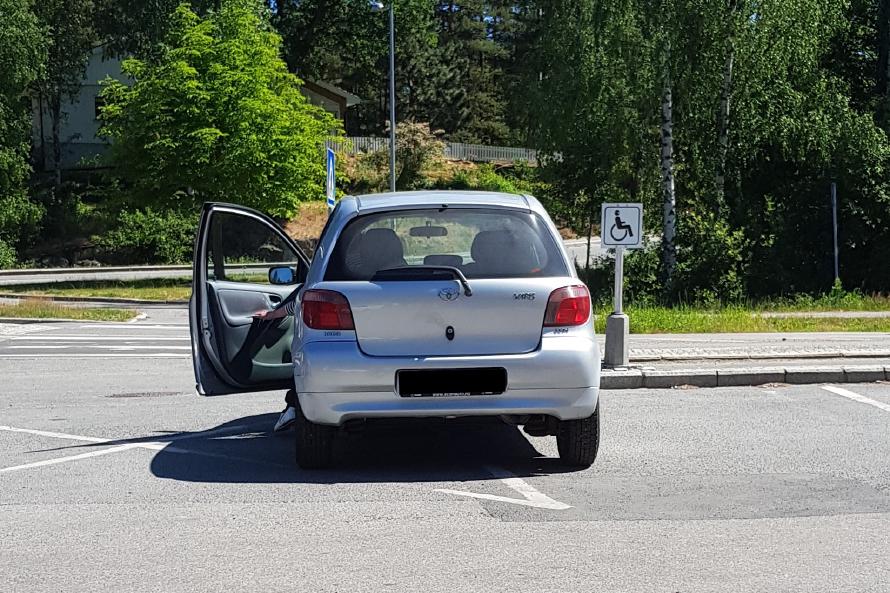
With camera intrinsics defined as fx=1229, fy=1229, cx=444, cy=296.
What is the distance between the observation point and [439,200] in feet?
26.0

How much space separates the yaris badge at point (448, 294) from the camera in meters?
7.46

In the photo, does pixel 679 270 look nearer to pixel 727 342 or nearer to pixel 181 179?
pixel 727 342

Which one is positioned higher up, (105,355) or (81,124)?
(81,124)

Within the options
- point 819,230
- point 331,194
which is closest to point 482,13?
point 819,230

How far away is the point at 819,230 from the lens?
100 feet

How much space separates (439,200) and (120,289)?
2837 centimetres

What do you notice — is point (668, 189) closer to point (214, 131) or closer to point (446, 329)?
point (214, 131)

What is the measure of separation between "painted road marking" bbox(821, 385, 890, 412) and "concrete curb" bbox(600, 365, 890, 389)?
26 centimetres

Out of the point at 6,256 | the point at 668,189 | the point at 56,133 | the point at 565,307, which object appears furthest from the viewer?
the point at 56,133

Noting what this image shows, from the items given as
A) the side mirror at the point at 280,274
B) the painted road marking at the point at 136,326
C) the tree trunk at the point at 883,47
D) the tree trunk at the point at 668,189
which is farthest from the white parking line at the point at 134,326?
the tree trunk at the point at 883,47

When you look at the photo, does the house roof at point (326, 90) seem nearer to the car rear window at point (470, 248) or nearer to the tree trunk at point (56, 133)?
the tree trunk at point (56, 133)

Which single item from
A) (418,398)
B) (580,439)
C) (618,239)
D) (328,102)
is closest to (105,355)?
(618,239)

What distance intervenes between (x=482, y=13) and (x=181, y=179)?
60491 millimetres

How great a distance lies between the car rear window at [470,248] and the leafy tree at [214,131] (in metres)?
30.0
